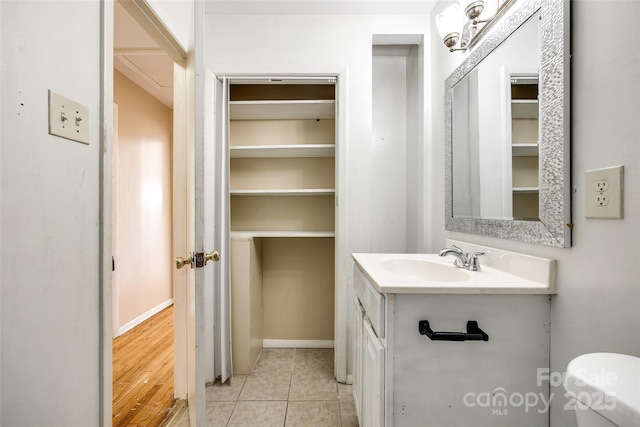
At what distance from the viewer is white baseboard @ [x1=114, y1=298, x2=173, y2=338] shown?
103 inches

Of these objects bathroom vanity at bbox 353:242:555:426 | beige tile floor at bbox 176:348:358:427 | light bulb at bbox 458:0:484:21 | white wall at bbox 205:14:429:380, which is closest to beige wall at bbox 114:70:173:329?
white wall at bbox 205:14:429:380

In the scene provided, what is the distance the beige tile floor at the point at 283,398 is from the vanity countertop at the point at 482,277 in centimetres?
95

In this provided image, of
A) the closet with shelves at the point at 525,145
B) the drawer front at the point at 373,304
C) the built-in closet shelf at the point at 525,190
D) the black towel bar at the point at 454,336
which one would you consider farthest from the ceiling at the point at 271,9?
the black towel bar at the point at 454,336

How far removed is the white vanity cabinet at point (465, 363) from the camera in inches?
34.5

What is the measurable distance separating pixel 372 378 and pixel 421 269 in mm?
571

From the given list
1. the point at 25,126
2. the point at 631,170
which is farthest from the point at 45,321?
the point at 631,170

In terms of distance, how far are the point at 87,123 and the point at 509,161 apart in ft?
4.91

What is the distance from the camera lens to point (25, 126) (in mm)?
688

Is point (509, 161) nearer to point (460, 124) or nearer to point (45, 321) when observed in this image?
point (460, 124)

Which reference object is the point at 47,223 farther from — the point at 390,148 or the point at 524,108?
the point at 390,148

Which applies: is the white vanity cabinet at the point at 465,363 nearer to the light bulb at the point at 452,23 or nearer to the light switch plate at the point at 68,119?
the light switch plate at the point at 68,119

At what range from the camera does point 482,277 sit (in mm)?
1019

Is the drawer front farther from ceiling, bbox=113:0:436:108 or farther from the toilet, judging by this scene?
ceiling, bbox=113:0:436:108

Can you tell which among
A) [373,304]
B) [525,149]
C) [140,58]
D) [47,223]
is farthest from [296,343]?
[140,58]
